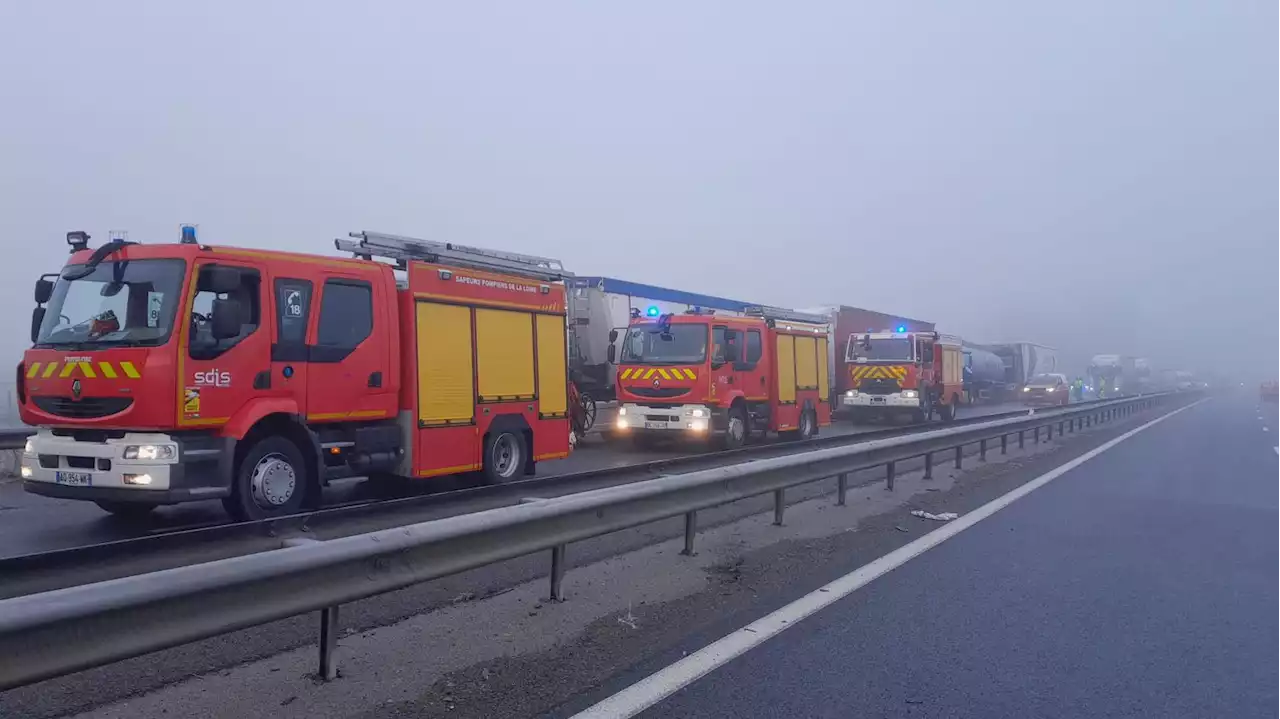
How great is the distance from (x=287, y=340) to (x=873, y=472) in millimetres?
8899

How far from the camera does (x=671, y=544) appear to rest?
25.4 feet

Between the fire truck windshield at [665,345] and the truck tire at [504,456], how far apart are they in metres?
5.53

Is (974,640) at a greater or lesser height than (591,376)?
lesser

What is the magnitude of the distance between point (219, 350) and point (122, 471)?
128 centimetres

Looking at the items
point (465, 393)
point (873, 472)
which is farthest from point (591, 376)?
point (465, 393)

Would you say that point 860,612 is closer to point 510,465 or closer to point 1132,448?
point 510,465

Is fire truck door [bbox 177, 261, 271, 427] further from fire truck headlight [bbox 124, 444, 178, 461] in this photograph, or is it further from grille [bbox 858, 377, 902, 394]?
grille [bbox 858, 377, 902, 394]

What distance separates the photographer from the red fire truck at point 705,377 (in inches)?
645

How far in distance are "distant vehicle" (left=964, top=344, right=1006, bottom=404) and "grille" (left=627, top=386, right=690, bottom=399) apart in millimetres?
25711

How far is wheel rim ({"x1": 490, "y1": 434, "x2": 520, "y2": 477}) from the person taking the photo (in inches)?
440

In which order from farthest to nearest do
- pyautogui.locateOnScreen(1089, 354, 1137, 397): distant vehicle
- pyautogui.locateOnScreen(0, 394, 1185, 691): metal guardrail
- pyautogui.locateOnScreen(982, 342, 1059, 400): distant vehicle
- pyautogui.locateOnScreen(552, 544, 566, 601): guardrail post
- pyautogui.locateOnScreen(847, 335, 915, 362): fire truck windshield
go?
pyautogui.locateOnScreen(1089, 354, 1137, 397): distant vehicle < pyautogui.locateOnScreen(982, 342, 1059, 400): distant vehicle < pyautogui.locateOnScreen(847, 335, 915, 362): fire truck windshield < pyautogui.locateOnScreen(552, 544, 566, 601): guardrail post < pyautogui.locateOnScreen(0, 394, 1185, 691): metal guardrail

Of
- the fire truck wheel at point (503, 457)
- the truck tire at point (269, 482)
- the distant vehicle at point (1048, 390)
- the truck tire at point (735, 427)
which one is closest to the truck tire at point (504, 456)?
the fire truck wheel at point (503, 457)

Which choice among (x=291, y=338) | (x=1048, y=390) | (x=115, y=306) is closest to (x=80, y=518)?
(x=115, y=306)

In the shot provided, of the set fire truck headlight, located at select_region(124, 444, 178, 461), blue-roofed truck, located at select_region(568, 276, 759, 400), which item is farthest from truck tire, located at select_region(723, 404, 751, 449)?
fire truck headlight, located at select_region(124, 444, 178, 461)
